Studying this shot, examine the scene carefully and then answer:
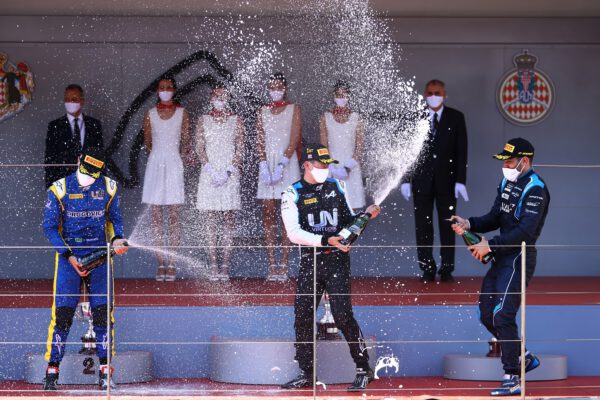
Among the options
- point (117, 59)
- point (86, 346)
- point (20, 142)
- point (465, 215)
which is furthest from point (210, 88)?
point (86, 346)

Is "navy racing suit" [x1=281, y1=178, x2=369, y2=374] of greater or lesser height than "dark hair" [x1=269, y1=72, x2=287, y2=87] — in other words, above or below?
below

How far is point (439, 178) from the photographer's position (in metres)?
10.2

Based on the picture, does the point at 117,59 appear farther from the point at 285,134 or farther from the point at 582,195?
the point at 582,195

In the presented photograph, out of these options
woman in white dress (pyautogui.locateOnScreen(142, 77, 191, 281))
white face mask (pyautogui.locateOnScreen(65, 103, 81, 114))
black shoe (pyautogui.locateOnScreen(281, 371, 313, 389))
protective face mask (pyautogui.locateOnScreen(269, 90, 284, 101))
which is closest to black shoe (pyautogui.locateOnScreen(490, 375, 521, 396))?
black shoe (pyautogui.locateOnScreen(281, 371, 313, 389))

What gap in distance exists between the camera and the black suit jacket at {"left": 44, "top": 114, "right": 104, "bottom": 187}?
410 inches

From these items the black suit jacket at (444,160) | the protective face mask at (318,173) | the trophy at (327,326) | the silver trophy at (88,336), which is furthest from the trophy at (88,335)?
the black suit jacket at (444,160)

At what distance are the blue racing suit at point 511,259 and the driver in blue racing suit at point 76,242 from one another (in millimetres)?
2255

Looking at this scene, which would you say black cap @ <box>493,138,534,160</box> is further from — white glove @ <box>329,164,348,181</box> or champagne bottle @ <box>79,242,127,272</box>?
champagne bottle @ <box>79,242,127,272</box>

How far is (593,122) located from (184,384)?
4.87m

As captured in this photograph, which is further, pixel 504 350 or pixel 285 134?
pixel 285 134

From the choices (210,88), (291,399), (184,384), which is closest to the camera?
(291,399)

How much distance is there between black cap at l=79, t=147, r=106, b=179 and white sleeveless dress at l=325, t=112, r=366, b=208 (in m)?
2.54

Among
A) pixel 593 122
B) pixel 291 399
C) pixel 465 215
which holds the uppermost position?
pixel 593 122

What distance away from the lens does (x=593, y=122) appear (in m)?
11.4
